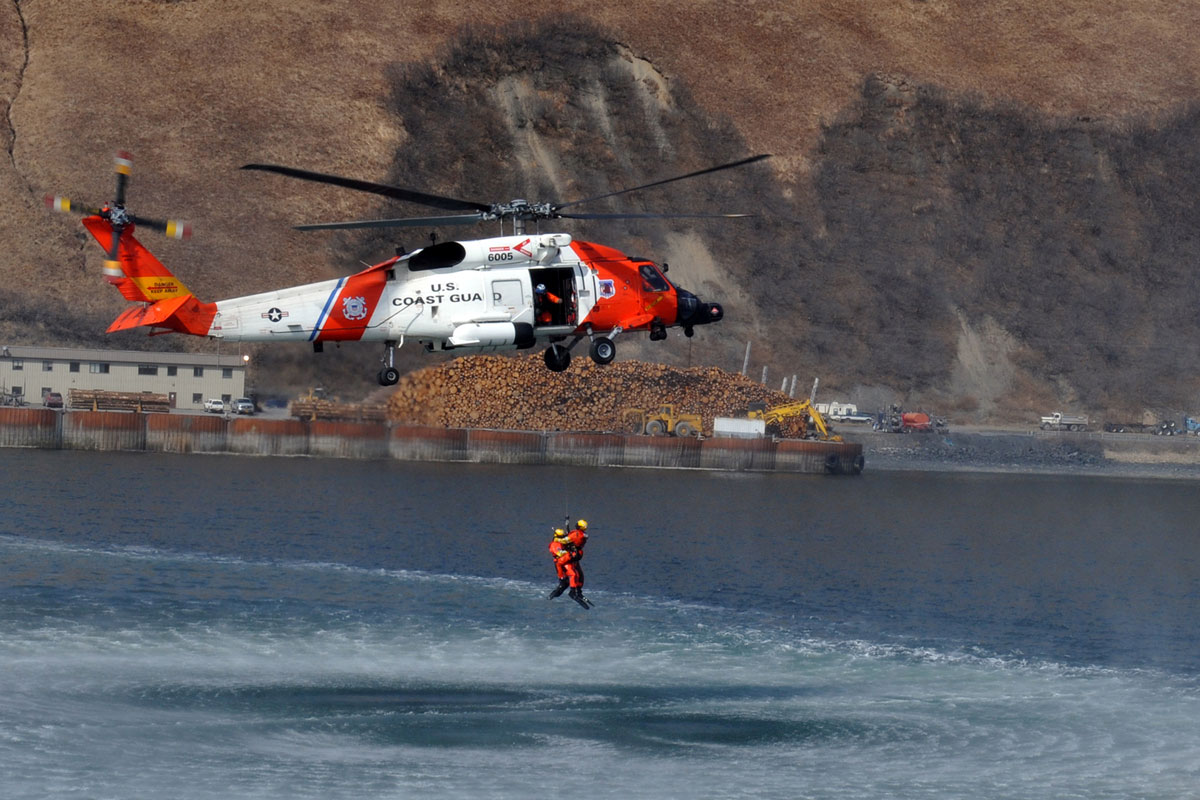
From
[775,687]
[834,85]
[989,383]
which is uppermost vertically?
[834,85]

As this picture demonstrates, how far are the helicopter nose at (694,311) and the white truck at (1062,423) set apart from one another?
48876 millimetres

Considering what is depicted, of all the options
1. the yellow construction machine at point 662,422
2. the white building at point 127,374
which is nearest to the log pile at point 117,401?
the white building at point 127,374

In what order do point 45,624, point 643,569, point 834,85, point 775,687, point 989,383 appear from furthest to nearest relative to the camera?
1. point 834,85
2. point 989,383
3. point 643,569
4. point 45,624
5. point 775,687

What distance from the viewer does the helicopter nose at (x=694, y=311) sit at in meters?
28.5

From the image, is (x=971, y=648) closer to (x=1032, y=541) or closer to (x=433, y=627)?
(x=433, y=627)

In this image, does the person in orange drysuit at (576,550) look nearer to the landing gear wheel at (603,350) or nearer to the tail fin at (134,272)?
the landing gear wheel at (603,350)

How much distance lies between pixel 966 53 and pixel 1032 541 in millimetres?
42247

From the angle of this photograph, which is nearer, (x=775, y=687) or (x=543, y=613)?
(x=775, y=687)

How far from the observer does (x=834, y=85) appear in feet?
280

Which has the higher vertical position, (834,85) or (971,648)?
(834,85)

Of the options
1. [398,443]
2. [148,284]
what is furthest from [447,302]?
[398,443]

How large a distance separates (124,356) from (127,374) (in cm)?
75

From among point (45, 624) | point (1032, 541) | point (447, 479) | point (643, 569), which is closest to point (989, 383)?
point (1032, 541)

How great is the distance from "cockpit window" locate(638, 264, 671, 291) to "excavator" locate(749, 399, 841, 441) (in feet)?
130
